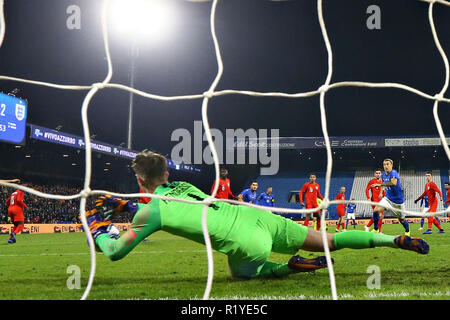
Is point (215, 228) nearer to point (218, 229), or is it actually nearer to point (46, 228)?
point (218, 229)

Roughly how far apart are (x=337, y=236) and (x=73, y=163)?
2320 centimetres

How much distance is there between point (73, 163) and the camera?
80.8 feet

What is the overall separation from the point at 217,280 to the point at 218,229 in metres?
0.87

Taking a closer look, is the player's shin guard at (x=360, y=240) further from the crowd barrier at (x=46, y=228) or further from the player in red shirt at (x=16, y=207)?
the crowd barrier at (x=46, y=228)

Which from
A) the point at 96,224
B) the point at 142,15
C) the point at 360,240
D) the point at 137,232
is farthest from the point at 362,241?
the point at 142,15

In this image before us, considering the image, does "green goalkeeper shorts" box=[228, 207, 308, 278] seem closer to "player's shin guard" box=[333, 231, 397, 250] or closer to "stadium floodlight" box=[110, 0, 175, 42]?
"player's shin guard" box=[333, 231, 397, 250]

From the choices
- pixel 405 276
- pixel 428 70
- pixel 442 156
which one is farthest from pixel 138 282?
pixel 442 156

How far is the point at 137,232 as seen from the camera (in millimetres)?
3045

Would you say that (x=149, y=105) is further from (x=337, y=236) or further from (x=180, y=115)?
(x=337, y=236)

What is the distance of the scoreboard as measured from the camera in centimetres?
1369

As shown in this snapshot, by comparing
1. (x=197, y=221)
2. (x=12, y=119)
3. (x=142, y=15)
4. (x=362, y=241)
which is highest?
(x=142, y=15)

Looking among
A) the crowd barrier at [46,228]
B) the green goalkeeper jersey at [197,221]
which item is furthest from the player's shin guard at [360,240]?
the crowd barrier at [46,228]

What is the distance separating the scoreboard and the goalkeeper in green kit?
11751mm

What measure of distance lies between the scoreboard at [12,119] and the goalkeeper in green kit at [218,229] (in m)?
11.8
